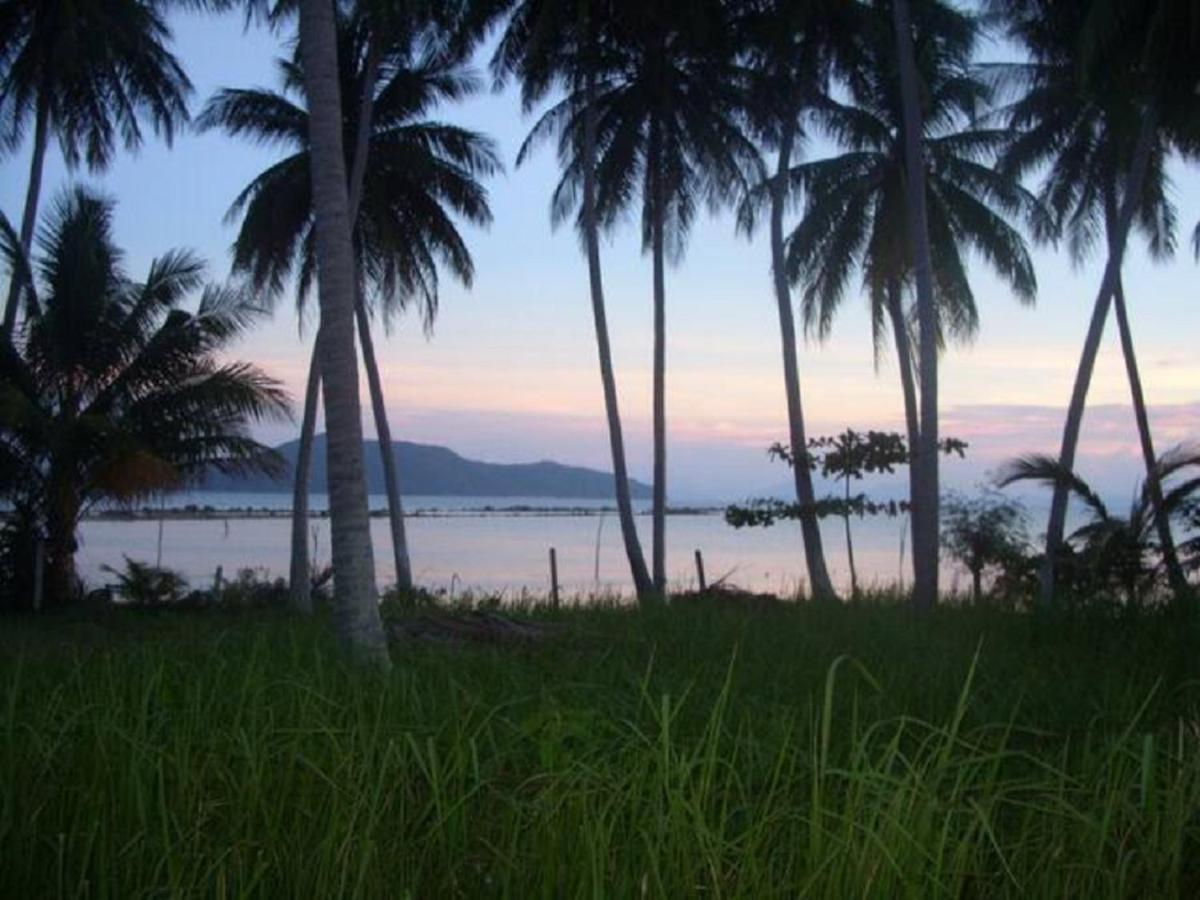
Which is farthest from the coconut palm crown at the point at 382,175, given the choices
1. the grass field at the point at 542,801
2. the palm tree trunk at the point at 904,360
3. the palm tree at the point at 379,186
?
→ the grass field at the point at 542,801

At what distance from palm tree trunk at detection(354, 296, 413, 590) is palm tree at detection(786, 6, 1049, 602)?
8.00 metres

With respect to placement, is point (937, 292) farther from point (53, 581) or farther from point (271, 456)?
point (53, 581)

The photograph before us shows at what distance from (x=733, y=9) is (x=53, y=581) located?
1479 centimetres

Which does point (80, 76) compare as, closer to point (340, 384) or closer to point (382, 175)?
point (382, 175)

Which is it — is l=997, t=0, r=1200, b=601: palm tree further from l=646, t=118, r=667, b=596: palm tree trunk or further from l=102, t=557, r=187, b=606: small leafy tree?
l=102, t=557, r=187, b=606: small leafy tree

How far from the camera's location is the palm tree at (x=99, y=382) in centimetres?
1788

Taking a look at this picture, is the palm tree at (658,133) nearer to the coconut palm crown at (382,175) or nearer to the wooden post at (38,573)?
the coconut palm crown at (382,175)

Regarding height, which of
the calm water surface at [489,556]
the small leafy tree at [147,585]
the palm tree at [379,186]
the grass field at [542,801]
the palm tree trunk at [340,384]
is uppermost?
the palm tree at [379,186]

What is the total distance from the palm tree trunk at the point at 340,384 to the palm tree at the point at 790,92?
11.8 metres

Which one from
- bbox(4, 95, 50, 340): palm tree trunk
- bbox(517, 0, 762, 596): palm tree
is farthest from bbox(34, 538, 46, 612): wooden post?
bbox(517, 0, 762, 596): palm tree

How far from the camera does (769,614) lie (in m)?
13.8

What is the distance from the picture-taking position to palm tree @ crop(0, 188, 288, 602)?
1788cm

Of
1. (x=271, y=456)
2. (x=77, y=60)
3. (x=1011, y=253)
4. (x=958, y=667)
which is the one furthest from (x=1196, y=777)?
(x=77, y=60)

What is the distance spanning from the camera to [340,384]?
325 inches
